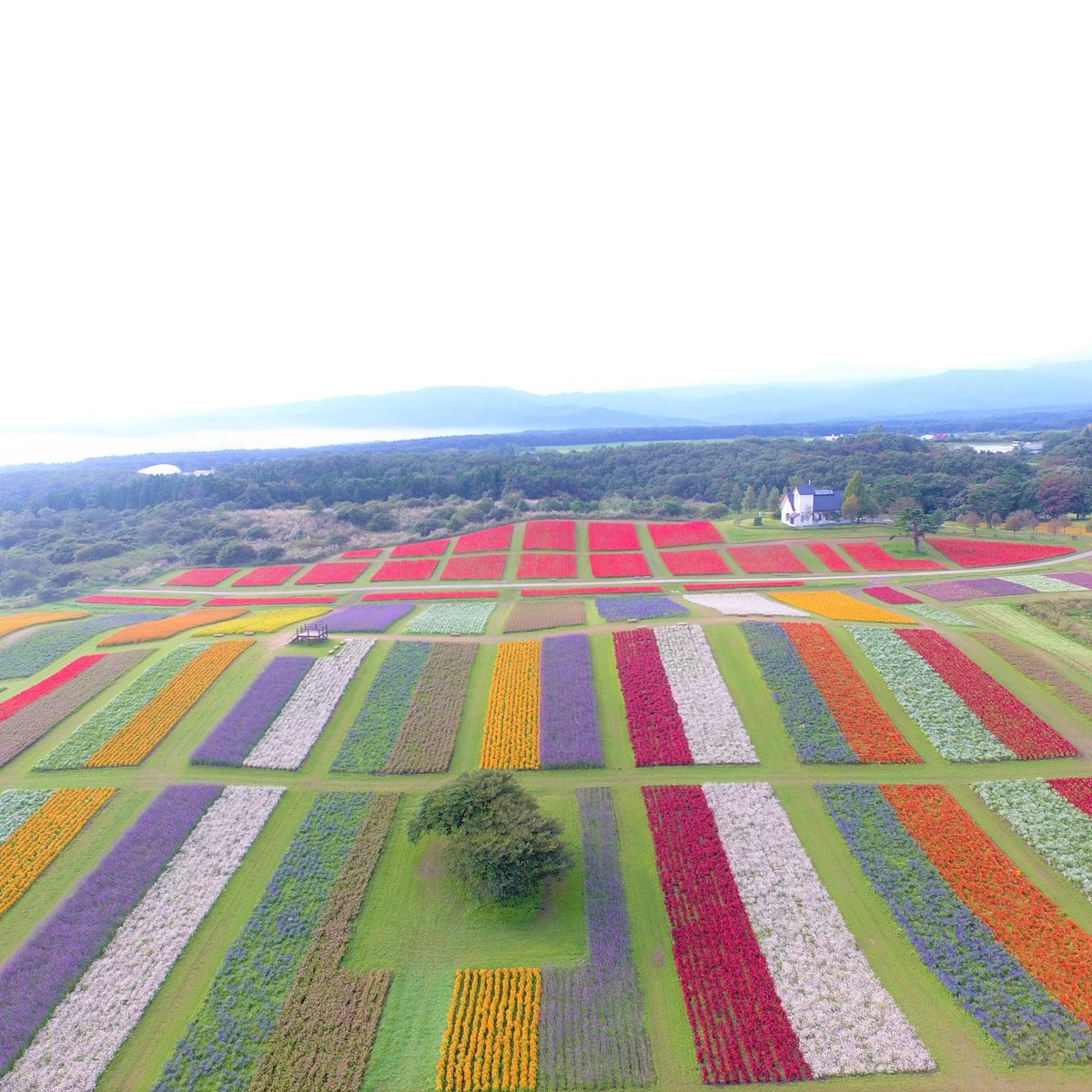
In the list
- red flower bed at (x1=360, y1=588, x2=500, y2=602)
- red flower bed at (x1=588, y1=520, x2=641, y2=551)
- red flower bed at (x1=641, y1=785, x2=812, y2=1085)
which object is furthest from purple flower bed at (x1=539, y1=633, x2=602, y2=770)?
red flower bed at (x1=588, y1=520, x2=641, y2=551)

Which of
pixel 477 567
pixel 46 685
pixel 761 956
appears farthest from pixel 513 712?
pixel 46 685

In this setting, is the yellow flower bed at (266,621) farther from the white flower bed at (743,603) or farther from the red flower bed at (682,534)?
the red flower bed at (682,534)

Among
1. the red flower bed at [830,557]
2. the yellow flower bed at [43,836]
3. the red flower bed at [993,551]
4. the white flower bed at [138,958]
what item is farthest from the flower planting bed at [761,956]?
the red flower bed at [993,551]

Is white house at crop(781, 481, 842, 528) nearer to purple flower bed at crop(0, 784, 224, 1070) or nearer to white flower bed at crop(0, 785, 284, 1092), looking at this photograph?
white flower bed at crop(0, 785, 284, 1092)

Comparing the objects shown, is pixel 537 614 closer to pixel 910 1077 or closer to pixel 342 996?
pixel 342 996

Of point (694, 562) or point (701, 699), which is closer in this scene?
point (701, 699)

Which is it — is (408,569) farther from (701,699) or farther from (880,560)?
(880,560)
